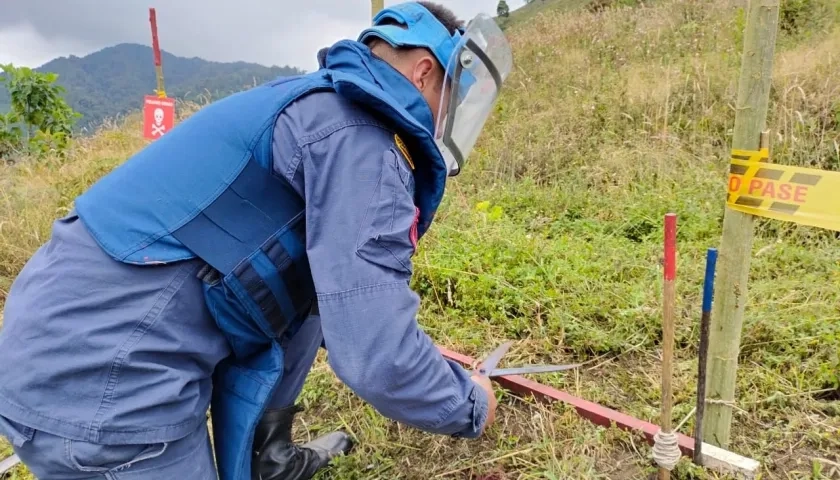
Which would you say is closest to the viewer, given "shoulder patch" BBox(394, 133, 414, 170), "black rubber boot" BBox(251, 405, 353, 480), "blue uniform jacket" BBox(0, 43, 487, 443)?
"blue uniform jacket" BBox(0, 43, 487, 443)

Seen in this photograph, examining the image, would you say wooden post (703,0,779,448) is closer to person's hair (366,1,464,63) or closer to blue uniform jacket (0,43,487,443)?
person's hair (366,1,464,63)

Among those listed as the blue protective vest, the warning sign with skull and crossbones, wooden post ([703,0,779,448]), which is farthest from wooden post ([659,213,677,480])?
the warning sign with skull and crossbones

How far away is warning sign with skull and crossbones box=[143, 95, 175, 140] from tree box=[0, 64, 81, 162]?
2.64 meters

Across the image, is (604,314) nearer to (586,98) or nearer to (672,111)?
(672,111)

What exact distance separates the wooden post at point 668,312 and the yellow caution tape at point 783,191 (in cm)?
20

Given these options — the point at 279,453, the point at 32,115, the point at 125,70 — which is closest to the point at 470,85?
the point at 279,453

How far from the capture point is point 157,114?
19.9 feet

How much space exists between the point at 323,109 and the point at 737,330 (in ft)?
4.35

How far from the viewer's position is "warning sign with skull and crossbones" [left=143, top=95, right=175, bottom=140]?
5.99 meters

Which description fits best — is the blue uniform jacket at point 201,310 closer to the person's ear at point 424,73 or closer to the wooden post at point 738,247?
the person's ear at point 424,73

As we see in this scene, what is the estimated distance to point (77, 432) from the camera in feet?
3.92

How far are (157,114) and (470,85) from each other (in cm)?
558

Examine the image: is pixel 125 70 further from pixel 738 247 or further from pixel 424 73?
pixel 738 247

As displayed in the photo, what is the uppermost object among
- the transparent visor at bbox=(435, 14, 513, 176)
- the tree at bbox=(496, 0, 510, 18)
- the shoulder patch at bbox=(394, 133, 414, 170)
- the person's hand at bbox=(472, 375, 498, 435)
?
the tree at bbox=(496, 0, 510, 18)
